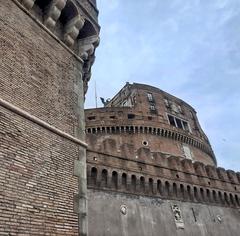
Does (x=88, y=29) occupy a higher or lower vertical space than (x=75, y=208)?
higher

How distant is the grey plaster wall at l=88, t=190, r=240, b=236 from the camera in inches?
455

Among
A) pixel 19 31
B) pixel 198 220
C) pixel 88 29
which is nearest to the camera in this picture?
pixel 19 31

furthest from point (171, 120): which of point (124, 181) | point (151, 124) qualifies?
point (124, 181)

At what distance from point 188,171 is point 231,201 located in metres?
3.92

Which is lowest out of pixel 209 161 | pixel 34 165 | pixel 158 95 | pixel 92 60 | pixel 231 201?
pixel 34 165

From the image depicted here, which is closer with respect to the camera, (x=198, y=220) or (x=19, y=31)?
(x=19, y=31)

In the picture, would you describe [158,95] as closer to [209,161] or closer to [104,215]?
[209,161]

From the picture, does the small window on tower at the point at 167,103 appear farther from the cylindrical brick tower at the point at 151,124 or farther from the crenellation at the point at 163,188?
the crenellation at the point at 163,188

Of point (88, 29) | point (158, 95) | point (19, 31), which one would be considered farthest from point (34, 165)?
point (158, 95)

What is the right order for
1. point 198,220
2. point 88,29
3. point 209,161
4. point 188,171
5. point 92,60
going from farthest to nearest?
point 209,161
point 188,171
point 198,220
point 92,60
point 88,29

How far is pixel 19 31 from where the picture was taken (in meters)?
6.04

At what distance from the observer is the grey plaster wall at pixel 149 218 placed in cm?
1156

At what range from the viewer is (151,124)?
28.4m

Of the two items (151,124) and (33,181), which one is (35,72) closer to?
(33,181)
